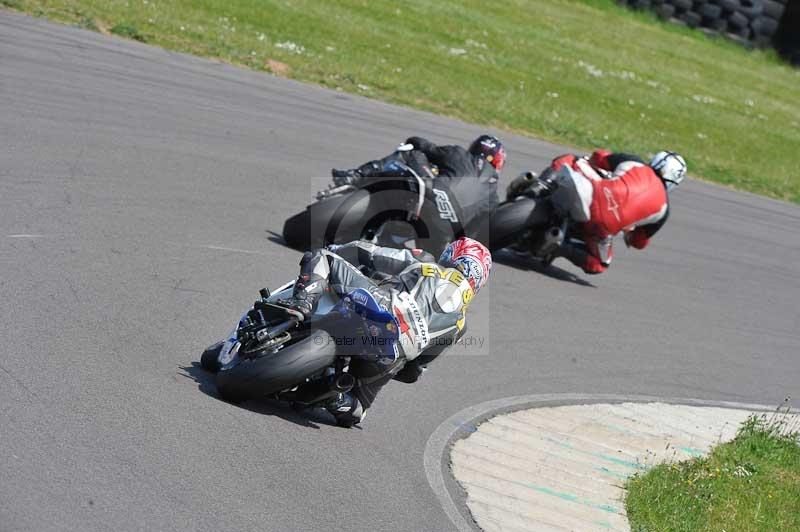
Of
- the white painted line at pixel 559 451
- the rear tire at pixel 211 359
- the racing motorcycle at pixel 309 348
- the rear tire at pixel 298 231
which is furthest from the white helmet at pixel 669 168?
the rear tire at pixel 211 359

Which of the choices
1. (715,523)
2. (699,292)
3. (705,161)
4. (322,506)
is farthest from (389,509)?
(705,161)

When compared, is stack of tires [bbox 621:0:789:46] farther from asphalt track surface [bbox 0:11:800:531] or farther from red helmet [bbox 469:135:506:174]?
red helmet [bbox 469:135:506:174]

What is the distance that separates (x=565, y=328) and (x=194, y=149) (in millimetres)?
4269

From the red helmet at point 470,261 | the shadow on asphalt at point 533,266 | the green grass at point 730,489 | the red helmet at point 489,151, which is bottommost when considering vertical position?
the shadow on asphalt at point 533,266

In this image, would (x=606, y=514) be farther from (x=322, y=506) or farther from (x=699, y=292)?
(x=699, y=292)

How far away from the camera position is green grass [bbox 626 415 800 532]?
6.59 meters

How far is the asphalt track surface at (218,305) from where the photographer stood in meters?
5.07

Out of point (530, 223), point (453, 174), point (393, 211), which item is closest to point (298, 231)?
point (393, 211)

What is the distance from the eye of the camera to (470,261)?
6320 millimetres

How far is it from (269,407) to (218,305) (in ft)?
5.23

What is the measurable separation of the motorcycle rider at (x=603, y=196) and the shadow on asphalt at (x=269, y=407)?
16.6ft

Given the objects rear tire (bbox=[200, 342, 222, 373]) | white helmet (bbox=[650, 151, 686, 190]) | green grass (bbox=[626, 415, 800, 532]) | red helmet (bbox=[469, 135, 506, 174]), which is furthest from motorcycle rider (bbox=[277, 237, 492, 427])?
white helmet (bbox=[650, 151, 686, 190])

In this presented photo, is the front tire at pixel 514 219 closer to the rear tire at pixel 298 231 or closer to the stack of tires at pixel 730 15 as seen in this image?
the rear tire at pixel 298 231

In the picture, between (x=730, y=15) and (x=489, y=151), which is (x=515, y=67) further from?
(x=489, y=151)
